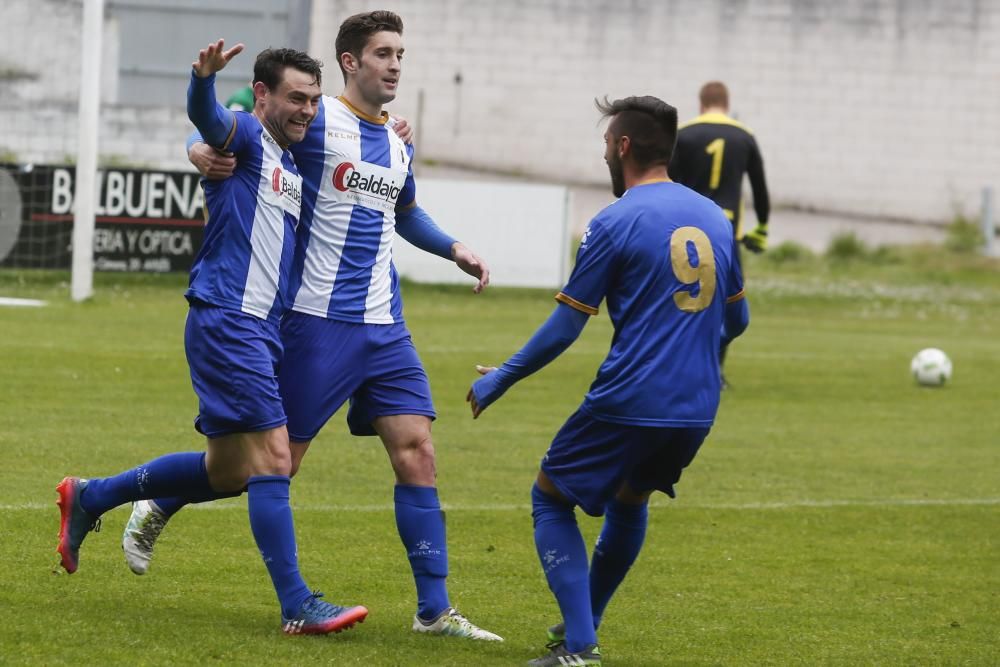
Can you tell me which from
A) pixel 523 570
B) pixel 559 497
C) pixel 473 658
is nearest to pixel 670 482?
pixel 559 497

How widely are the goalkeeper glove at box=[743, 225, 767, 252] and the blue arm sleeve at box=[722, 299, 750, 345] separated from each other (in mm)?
7358

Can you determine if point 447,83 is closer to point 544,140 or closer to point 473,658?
point 544,140

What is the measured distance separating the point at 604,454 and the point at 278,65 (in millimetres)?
1726

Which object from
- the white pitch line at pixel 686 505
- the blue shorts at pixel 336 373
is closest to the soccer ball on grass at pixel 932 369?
the white pitch line at pixel 686 505

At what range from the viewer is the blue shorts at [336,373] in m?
5.91

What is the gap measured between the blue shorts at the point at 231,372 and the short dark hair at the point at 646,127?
4.60 feet

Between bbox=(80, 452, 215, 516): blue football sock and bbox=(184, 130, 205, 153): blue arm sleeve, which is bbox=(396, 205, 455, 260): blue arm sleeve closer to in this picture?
bbox=(184, 130, 205, 153): blue arm sleeve

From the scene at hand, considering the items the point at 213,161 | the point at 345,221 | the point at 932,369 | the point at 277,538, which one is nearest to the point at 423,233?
the point at 345,221

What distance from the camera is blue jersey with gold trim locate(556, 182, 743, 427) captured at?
5.19m

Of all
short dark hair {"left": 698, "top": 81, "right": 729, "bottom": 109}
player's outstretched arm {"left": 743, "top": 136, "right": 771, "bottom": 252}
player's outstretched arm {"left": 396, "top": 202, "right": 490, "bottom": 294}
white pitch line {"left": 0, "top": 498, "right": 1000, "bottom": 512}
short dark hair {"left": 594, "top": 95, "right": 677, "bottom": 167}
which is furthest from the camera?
short dark hair {"left": 698, "top": 81, "right": 729, "bottom": 109}

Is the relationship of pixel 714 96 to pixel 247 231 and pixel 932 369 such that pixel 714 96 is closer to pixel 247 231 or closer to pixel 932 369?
pixel 932 369

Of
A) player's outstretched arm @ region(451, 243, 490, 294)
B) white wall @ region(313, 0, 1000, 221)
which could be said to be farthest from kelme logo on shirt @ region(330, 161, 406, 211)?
white wall @ region(313, 0, 1000, 221)

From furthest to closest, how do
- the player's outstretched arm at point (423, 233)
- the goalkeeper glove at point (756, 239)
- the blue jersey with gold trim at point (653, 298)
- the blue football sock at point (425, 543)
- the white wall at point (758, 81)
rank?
the white wall at point (758, 81)
the goalkeeper glove at point (756, 239)
the player's outstretched arm at point (423, 233)
the blue football sock at point (425, 543)
the blue jersey with gold trim at point (653, 298)

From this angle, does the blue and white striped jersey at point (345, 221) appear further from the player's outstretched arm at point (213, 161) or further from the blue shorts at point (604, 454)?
the blue shorts at point (604, 454)
